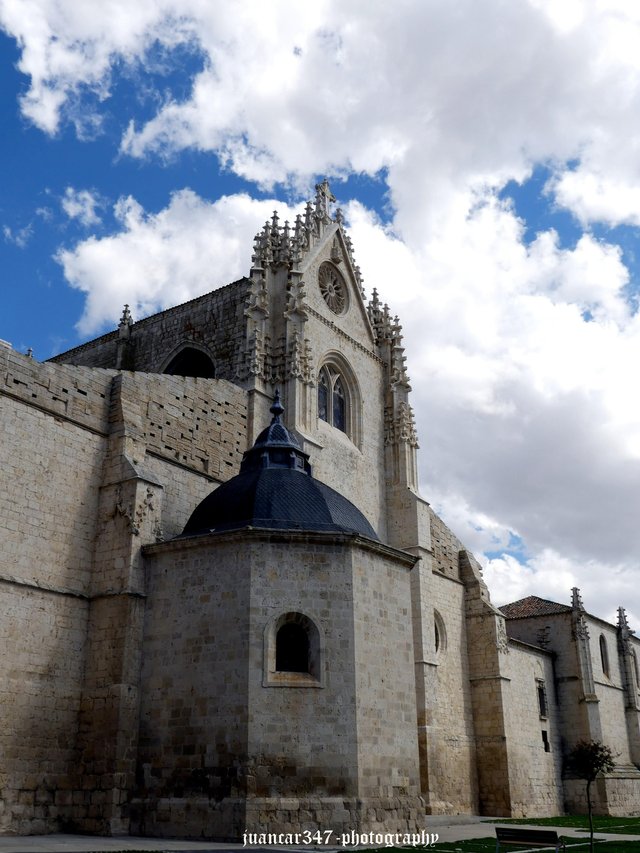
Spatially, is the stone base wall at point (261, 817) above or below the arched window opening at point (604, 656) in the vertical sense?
below

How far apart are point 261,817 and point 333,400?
566 inches

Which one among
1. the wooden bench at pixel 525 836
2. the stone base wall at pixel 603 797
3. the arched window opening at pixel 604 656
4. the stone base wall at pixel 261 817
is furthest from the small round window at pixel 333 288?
the arched window opening at pixel 604 656

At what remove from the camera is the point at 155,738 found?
15.4 meters

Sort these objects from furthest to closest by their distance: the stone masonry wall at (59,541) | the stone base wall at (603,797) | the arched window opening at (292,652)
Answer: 1. the stone base wall at (603,797)
2. the arched window opening at (292,652)
3. the stone masonry wall at (59,541)

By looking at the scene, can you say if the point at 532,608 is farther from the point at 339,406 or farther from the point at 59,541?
the point at 59,541

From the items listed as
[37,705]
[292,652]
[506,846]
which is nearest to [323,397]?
[292,652]

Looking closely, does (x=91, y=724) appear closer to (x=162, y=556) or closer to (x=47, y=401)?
(x=162, y=556)

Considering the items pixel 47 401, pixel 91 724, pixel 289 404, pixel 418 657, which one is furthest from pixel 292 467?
pixel 418 657

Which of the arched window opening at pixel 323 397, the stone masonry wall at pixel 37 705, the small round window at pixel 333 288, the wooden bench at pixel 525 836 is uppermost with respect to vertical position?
the small round window at pixel 333 288

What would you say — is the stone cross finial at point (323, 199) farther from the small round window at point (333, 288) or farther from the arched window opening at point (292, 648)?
the arched window opening at point (292, 648)

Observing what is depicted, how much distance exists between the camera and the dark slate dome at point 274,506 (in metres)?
16.5

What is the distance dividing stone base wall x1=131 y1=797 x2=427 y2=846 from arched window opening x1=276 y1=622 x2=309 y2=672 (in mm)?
2254

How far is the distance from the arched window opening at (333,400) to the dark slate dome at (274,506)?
265 inches

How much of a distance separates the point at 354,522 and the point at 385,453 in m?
9.90
